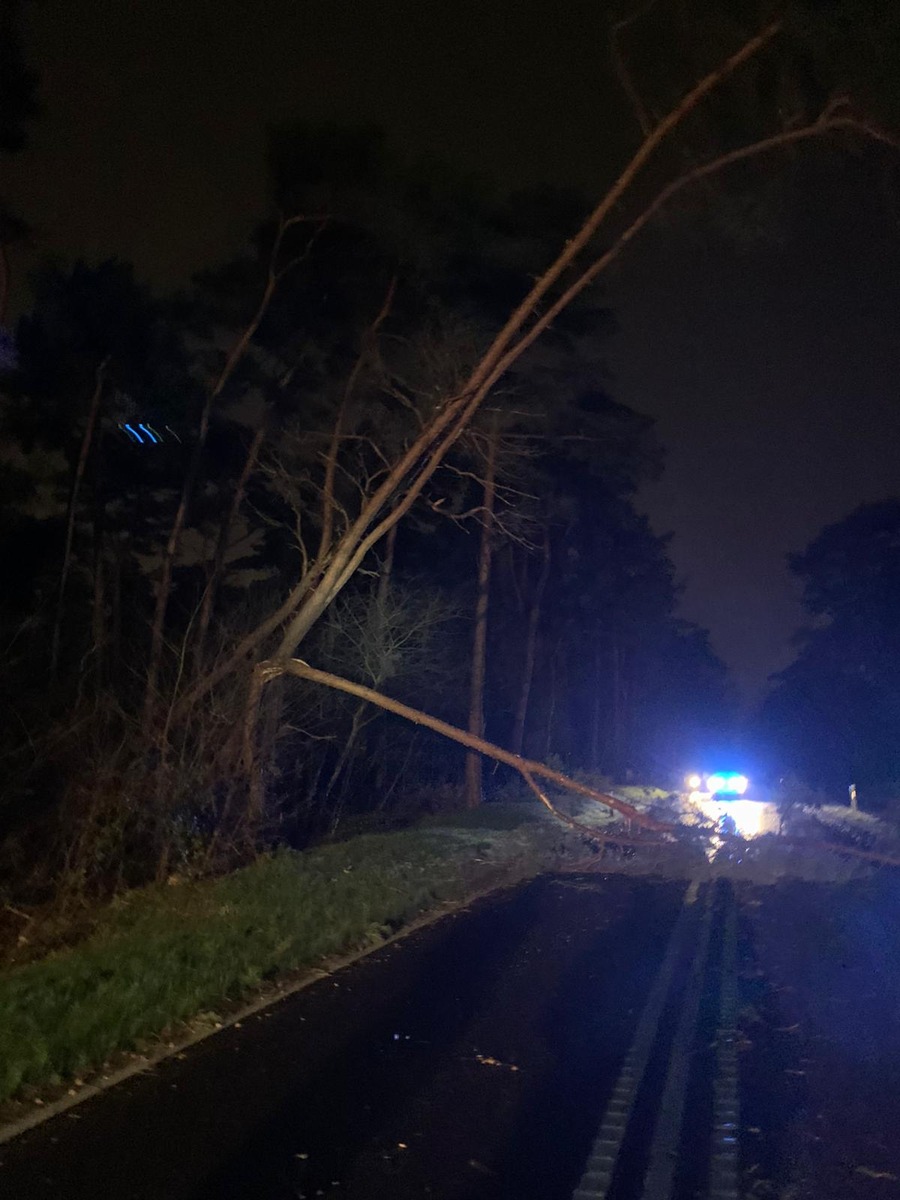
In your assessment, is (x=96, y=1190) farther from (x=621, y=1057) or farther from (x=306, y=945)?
(x=306, y=945)

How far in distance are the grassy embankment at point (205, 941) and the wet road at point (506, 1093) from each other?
528 millimetres

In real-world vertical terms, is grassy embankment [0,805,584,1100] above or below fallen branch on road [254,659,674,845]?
below

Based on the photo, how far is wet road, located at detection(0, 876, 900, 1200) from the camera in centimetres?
529

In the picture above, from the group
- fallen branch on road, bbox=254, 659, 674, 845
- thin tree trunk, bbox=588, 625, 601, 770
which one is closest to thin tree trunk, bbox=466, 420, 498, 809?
fallen branch on road, bbox=254, 659, 674, 845

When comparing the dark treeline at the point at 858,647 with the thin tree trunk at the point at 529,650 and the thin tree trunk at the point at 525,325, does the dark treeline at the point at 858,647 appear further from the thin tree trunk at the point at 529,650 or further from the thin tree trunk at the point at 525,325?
the thin tree trunk at the point at 525,325

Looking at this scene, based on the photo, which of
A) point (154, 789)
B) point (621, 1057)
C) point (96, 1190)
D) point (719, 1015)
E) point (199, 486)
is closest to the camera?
point (96, 1190)

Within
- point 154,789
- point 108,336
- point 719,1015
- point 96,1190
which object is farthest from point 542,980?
point 108,336

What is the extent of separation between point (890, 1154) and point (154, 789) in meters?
10.4

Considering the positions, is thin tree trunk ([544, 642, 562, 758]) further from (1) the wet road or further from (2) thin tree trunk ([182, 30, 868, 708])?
(1) the wet road

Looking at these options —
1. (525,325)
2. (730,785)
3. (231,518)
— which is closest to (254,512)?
(231,518)

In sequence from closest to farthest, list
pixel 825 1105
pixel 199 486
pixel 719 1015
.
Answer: pixel 825 1105, pixel 719 1015, pixel 199 486

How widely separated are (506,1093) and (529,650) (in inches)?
1314

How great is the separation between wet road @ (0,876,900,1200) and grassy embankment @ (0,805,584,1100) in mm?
528

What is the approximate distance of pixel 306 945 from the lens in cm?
1009
